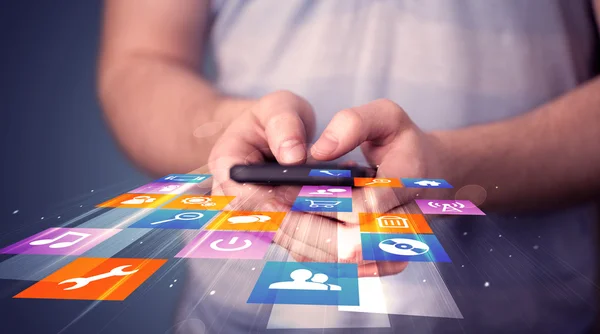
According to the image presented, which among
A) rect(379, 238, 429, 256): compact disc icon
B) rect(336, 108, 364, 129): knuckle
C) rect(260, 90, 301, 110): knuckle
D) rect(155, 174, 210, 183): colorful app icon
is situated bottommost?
rect(379, 238, 429, 256): compact disc icon

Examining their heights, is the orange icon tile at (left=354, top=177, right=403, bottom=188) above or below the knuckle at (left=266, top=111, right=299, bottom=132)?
below

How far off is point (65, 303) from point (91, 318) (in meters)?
Answer: 0.03

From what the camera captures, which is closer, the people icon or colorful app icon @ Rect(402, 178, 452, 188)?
the people icon

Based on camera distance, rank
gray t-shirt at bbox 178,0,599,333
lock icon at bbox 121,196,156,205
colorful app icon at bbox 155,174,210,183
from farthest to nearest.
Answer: gray t-shirt at bbox 178,0,599,333
colorful app icon at bbox 155,174,210,183
lock icon at bbox 121,196,156,205

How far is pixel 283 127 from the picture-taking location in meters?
0.58

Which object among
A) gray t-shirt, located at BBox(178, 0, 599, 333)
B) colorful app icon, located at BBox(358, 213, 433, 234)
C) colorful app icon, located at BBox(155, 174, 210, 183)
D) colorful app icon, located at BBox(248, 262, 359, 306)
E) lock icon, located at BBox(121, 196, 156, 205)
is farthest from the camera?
gray t-shirt, located at BBox(178, 0, 599, 333)

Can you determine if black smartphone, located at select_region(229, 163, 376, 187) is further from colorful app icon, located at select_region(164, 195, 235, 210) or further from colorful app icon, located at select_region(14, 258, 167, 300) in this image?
colorful app icon, located at select_region(14, 258, 167, 300)

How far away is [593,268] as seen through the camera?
744mm

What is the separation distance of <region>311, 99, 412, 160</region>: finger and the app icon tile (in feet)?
0.62

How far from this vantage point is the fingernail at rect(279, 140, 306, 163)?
1.81 feet

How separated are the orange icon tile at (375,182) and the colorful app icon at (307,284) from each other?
0.80 ft

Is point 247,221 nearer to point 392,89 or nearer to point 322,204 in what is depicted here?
point 322,204

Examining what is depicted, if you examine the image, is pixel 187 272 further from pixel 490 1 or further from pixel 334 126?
pixel 490 1

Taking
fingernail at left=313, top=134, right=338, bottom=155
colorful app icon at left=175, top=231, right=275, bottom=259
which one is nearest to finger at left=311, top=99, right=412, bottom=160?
fingernail at left=313, top=134, right=338, bottom=155
